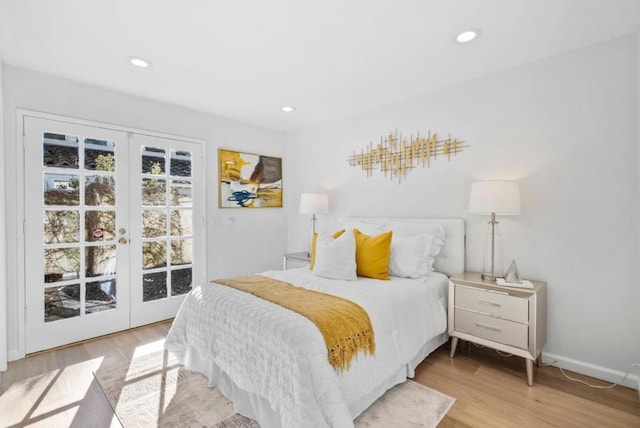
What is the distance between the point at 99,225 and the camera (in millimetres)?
3043

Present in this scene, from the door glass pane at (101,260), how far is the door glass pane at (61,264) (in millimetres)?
85

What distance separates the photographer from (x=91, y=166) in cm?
299

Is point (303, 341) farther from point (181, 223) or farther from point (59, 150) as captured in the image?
point (59, 150)

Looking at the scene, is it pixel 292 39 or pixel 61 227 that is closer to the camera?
pixel 292 39

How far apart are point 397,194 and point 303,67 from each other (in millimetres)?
1620

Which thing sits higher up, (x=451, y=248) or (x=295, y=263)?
(x=451, y=248)

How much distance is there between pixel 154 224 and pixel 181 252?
44 cm

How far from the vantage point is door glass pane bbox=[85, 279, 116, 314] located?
299cm

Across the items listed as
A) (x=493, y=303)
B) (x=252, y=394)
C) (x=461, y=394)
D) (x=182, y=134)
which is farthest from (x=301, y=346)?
(x=182, y=134)

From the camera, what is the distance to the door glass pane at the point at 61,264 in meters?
2.77

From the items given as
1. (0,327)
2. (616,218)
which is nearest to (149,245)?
(0,327)

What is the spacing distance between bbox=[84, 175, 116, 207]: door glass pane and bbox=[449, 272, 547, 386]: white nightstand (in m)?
3.26

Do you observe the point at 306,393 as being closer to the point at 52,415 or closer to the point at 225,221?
the point at 52,415

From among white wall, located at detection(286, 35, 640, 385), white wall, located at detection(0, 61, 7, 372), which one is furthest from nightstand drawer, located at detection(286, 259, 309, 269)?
white wall, located at detection(0, 61, 7, 372)
